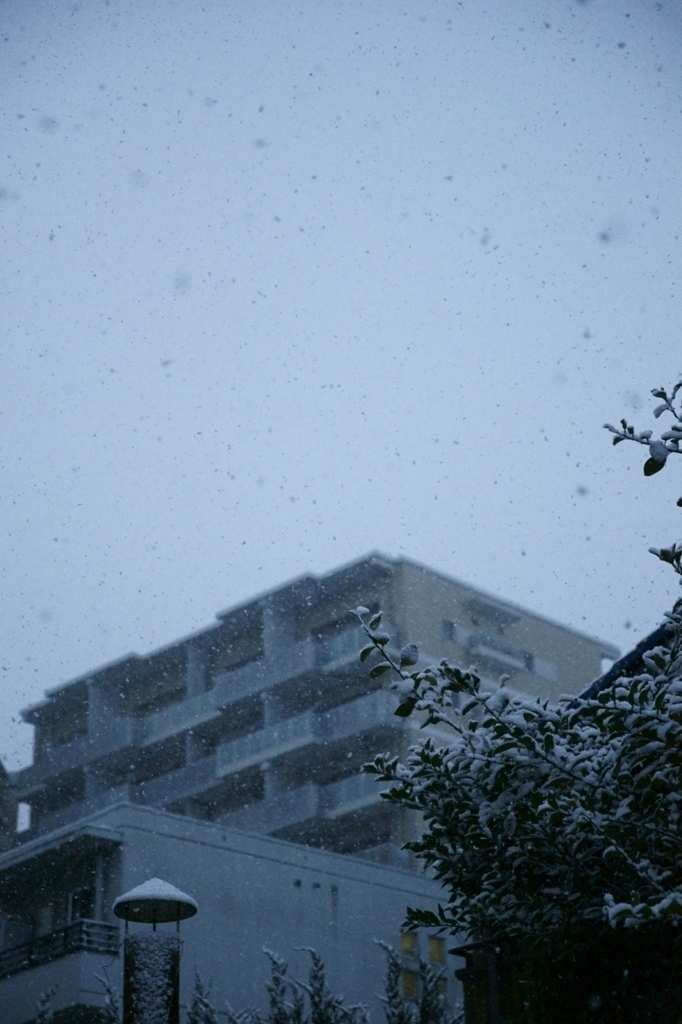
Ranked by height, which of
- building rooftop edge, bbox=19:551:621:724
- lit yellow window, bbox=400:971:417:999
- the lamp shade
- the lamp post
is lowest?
the lamp post

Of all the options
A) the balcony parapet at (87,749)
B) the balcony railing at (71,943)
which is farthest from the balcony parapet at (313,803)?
the balcony railing at (71,943)

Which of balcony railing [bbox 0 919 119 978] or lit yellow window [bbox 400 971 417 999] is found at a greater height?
balcony railing [bbox 0 919 119 978]

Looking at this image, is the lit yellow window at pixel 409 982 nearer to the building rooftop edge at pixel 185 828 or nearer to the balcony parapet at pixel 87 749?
the building rooftop edge at pixel 185 828

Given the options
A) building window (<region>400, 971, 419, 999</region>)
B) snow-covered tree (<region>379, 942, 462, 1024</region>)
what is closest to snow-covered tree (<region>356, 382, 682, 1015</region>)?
snow-covered tree (<region>379, 942, 462, 1024</region>)

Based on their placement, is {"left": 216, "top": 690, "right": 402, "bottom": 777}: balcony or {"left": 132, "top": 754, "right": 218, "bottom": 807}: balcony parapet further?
{"left": 132, "top": 754, "right": 218, "bottom": 807}: balcony parapet

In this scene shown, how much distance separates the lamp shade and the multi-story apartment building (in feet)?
72.1

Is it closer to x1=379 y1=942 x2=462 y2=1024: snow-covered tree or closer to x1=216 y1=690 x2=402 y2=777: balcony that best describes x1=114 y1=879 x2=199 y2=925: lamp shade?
x1=379 y1=942 x2=462 y2=1024: snow-covered tree

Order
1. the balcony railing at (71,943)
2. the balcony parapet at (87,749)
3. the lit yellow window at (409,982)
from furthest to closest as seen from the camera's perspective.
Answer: the balcony parapet at (87,749)
the lit yellow window at (409,982)
the balcony railing at (71,943)

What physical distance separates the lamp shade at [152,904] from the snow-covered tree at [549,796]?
1.82 metres

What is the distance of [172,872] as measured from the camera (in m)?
19.3

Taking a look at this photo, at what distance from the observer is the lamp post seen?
5.78 m

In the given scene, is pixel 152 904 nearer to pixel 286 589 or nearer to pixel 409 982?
pixel 409 982

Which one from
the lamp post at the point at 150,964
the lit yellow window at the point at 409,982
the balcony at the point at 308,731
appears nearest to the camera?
the lamp post at the point at 150,964

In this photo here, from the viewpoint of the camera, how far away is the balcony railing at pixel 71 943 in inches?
688
